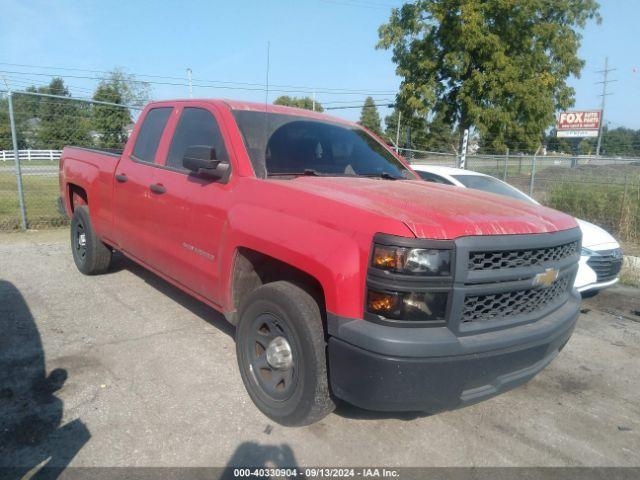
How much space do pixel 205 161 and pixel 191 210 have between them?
0.47m

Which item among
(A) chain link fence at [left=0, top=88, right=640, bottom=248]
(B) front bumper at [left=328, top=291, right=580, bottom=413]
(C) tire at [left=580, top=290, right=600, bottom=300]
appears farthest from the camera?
(A) chain link fence at [left=0, top=88, right=640, bottom=248]

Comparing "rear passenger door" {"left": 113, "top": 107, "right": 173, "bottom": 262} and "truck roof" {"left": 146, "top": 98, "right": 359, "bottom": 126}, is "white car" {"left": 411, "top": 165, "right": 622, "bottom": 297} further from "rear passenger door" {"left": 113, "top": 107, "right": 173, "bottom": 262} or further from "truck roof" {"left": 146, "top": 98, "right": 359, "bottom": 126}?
"rear passenger door" {"left": 113, "top": 107, "right": 173, "bottom": 262}

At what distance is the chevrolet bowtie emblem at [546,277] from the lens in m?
2.59

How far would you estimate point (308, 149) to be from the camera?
3.66 metres

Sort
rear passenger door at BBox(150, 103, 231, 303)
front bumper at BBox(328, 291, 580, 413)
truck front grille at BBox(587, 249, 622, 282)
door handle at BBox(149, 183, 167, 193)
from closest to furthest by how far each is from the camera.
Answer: front bumper at BBox(328, 291, 580, 413), rear passenger door at BBox(150, 103, 231, 303), door handle at BBox(149, 183, 167, 193), truck front grille at BBox(587, 249, 622, 282)

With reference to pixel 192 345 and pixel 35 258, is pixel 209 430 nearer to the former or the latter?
pixel 192 345

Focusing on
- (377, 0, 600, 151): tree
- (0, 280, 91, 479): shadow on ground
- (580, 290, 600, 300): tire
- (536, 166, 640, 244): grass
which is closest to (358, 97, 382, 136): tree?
(377, 0, 600, 151): tree

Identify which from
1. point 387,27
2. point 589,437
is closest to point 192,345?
point 589,437

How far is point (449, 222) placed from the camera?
7.73 ft

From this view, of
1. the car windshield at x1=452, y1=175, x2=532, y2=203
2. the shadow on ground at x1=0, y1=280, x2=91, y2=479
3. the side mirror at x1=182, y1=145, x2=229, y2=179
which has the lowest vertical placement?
the shadow on ground at x1=0, y1=280, x2=91, y2=479

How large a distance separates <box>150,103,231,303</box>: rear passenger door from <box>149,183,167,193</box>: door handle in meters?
0.02

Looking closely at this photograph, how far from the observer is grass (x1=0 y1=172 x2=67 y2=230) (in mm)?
8797

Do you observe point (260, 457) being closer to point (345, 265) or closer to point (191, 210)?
point (345, 265)

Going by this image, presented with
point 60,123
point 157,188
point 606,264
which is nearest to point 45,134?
point 60,123
